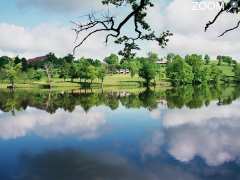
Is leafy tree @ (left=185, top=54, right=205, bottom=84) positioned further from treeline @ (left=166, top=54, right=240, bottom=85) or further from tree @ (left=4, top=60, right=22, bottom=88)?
tree @ (left=4, top=60, right=22, bottom=88)

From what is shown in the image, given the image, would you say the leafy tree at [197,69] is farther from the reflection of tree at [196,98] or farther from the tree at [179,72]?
the reflection of tree at [196,98]

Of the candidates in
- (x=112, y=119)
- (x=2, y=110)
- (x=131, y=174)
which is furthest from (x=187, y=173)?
(x=2, y=110)

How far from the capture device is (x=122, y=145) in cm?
3306

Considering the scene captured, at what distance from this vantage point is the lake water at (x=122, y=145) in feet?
81.7

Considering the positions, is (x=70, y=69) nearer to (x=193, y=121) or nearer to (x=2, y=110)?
(x=2, y=110)

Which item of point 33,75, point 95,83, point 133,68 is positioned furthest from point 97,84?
point 133,68

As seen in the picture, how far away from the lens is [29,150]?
32.2 meters

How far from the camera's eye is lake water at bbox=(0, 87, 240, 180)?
24.9m

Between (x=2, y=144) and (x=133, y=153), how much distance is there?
1155 cm

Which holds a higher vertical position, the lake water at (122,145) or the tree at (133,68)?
the tree at (133,68)

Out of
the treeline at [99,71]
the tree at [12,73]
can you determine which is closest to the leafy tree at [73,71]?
the treeline at [99,71]

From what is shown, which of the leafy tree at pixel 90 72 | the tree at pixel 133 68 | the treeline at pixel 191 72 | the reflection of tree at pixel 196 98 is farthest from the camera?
the tree at pixel 133 68

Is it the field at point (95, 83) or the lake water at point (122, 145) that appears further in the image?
the field at point (95, 83)

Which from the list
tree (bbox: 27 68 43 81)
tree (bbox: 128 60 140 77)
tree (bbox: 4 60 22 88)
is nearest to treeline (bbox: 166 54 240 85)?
tree (bbox: 128 60 140 77)
